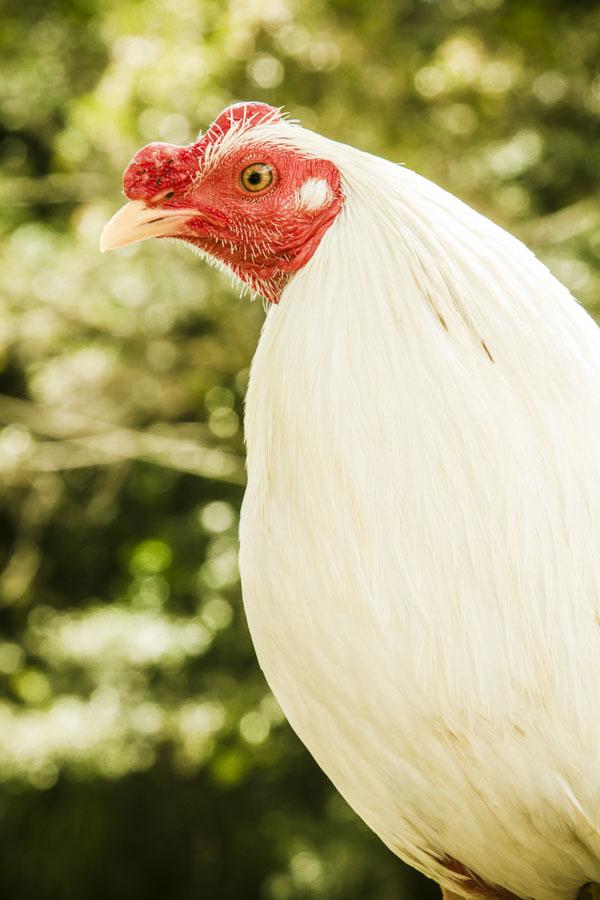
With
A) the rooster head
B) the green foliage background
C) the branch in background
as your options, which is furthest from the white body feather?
the branch in background

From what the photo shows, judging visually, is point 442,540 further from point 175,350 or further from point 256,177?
point 175,350

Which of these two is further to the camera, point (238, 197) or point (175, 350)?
point (175, 350)

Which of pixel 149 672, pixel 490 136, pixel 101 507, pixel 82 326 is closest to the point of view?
pixel 490 136

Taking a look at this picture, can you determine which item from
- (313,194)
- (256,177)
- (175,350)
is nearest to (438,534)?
(313,194)

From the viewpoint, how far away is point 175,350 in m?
6.62

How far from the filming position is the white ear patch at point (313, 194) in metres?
1.80

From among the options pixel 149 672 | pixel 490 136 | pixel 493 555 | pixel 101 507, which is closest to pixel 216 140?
pixel 493 555

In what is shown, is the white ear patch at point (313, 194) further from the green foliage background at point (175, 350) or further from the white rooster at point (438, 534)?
the green foliage background at point (175, 350)

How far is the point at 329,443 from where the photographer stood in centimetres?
166

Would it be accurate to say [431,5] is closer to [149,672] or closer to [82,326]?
[82,326]

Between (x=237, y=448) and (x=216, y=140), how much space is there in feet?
15.9

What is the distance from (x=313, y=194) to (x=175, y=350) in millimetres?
4884

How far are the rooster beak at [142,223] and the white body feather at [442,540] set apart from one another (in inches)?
12.5

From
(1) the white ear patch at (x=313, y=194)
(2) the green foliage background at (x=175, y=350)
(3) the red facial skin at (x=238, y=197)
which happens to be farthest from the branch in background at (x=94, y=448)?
(1) the white ear patch at (x=313, y=194)
